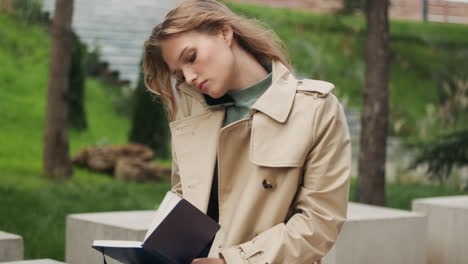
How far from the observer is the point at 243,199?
2.59 meters

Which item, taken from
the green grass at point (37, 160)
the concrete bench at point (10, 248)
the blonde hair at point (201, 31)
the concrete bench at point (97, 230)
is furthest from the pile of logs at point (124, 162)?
the blonde hair at point (201, 31)

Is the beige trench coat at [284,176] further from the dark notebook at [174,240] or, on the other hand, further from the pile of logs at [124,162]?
the pile of logs at [124,162]

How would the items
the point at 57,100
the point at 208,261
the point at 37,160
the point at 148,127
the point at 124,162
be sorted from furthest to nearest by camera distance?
the point at 148,127 < the point at 37,160 < the point at 124,162 < the point at 57,100 < the point at 208,261

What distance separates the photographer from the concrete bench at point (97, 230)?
15.7 feet

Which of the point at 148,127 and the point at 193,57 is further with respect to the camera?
the point at 148,127

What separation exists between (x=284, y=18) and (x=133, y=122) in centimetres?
577

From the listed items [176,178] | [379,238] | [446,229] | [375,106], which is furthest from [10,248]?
[375,106]

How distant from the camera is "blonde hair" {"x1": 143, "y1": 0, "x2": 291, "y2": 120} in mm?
2602

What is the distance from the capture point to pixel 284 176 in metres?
2.54

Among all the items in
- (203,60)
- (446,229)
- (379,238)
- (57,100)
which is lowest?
(446,229)

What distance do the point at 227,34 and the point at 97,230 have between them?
8.80ft

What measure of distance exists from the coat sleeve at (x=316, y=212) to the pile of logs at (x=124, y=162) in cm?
772

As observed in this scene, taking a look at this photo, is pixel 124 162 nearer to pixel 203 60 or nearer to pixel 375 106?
pixel 375 106

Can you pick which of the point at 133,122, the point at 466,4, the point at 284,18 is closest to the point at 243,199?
the point at 133,122
